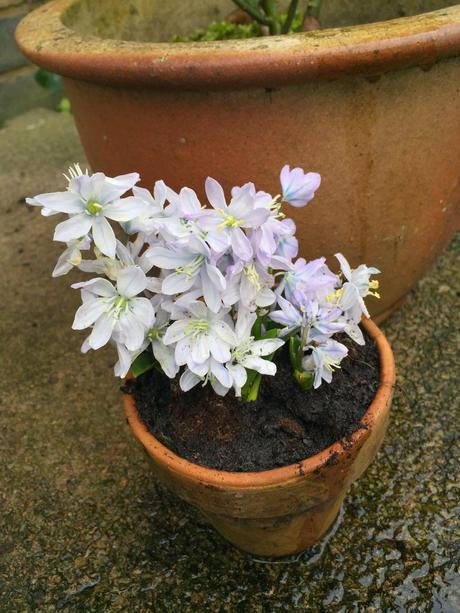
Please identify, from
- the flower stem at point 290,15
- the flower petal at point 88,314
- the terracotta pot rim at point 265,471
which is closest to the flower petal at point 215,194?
the flower petal at point 88,314

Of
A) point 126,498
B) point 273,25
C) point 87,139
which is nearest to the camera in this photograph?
point 126,498

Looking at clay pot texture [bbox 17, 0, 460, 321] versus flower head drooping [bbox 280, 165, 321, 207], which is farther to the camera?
clay pot texture [bbox 17, 0, 460, 321]

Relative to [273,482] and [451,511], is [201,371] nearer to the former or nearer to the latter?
[273,482]

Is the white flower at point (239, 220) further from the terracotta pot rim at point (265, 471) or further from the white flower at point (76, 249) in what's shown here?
the terracotta pot rim at point (265, 471)

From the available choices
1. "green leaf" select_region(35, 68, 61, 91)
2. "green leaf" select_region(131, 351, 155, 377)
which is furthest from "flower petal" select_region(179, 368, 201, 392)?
"green leaf" select_region(35, 68, 61, 91)

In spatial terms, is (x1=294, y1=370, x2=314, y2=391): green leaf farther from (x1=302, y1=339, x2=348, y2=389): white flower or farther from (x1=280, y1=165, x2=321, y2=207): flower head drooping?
(x1=280, y1=165, x2=321, y2=207): flower head drooping

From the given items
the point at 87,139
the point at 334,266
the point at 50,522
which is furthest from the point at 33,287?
the point at 334,266

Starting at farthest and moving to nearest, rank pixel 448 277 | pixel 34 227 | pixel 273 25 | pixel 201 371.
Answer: pixel 34 227, pixel 448 277, pixel 273 25, pixel 201 371
